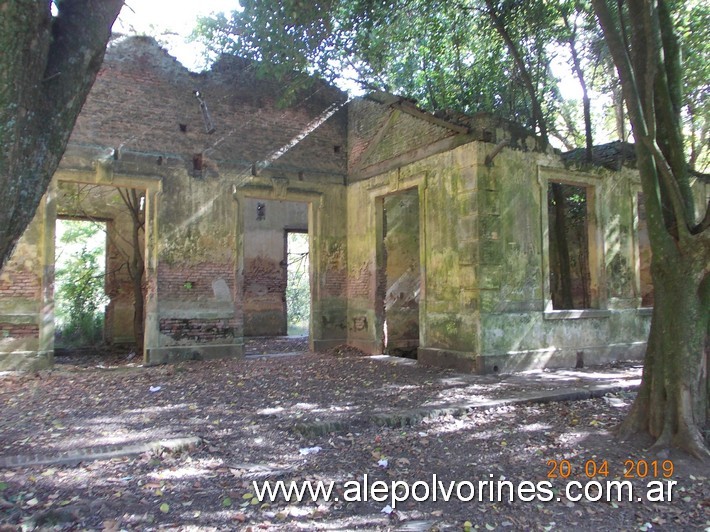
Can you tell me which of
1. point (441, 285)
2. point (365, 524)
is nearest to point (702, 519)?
point (365, 524)

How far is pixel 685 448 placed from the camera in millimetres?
4441

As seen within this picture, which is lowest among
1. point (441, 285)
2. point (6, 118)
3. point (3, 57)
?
point (441, 285)

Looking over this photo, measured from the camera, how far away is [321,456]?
4586 mm

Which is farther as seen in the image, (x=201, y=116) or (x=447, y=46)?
(x=447, y=46)

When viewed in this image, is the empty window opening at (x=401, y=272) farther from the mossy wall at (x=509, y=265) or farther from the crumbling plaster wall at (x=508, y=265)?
the crumbling plaster wall at (x=508, y=265)

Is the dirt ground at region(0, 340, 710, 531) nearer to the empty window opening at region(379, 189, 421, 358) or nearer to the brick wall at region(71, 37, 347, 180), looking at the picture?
the empty window opening at region(379, 189, 421, 358)

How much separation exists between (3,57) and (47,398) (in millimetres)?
5388

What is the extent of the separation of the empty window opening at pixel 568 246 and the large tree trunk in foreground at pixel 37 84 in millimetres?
9811

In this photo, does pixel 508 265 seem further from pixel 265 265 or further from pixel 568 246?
pixel 265 265

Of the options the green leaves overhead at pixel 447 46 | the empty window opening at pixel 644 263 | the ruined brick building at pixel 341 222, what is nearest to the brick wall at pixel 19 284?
the ruined brick building at pixel 341 222

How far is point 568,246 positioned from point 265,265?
9078 millimetres

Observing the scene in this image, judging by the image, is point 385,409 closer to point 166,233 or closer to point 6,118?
point 6,118

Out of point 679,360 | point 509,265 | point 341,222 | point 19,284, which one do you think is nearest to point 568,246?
point 509,265

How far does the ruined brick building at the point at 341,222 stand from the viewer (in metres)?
8.68
